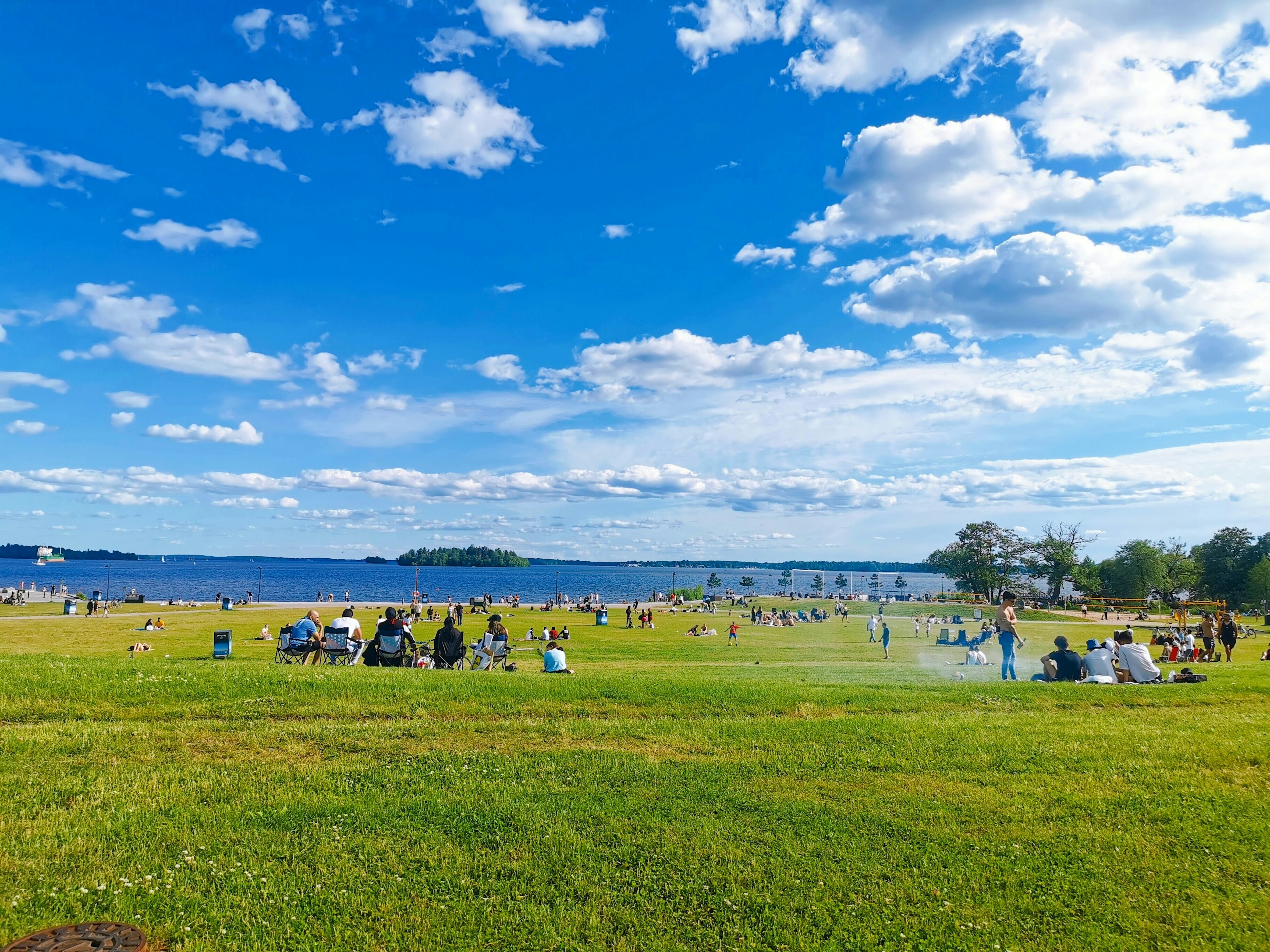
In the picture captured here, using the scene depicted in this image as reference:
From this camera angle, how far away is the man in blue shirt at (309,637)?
63.0 feet

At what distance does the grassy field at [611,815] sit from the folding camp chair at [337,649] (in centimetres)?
570

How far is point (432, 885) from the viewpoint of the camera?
6.26 metres

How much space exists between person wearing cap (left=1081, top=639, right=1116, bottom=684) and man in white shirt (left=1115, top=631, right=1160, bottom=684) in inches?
11.1

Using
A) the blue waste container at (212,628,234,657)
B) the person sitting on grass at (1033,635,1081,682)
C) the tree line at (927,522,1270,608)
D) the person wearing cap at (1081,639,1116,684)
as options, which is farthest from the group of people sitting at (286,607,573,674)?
the tree line at (927,522,1270,608)

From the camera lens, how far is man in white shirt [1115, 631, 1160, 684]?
16.4 meters

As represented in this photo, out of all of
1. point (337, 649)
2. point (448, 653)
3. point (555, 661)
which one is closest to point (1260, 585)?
point (555, 661)

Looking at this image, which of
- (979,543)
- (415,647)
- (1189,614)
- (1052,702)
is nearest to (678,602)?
(979,543)

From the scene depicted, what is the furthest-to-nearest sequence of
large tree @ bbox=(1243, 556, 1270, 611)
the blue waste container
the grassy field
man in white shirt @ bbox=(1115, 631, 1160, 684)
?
large tree @ bbox=(1243, 556, 1270, 611), the blue waste container, man in white shirt @ bbox=(1115, 631, 1160, 684), the grassy field

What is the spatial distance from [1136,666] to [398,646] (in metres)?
17.4

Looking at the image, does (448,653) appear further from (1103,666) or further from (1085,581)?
(1085,581)

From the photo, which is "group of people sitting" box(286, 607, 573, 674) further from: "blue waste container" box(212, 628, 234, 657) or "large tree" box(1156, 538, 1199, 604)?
"large tree" box(1156, 538, 1199, 604)

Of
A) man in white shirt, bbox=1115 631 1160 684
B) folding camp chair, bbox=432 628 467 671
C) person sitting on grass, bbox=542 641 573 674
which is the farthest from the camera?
person sitting on grass, bbox=542 641 573 674

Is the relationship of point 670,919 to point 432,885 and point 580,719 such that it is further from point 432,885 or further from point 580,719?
point 580,719

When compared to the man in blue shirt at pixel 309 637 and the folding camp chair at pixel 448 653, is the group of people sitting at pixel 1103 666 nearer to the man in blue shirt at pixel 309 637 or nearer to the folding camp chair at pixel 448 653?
the folding camp chair at pixel 448 653
